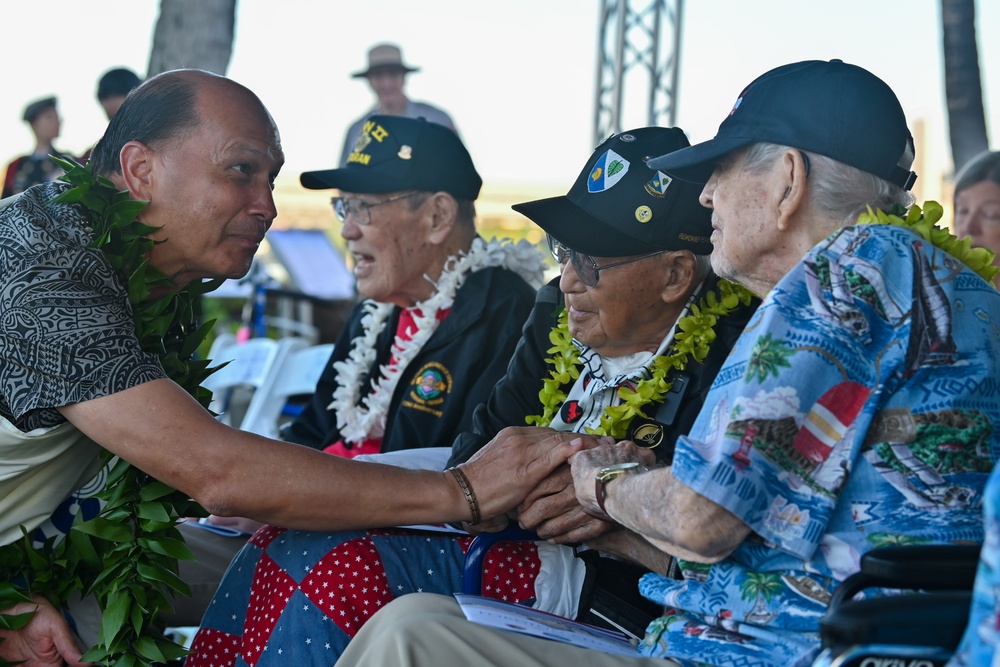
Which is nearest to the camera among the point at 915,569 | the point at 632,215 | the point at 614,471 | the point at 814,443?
the point at 915,569

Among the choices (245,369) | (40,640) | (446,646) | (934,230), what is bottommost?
(245,369)

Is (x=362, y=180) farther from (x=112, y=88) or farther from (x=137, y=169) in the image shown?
(x=112, y=88)

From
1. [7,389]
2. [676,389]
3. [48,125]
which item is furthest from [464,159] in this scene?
[48,125]

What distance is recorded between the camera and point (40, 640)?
2477mm

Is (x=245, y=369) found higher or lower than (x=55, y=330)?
lower

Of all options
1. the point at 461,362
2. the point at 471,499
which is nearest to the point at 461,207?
the point at 461,362

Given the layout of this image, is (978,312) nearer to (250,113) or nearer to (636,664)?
(636,664)

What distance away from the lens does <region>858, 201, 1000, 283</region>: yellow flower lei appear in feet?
6.34

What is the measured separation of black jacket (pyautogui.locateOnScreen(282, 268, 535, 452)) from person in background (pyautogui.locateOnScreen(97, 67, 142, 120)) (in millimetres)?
4279

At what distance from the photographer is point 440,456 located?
308 cm

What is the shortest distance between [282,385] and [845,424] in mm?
3992

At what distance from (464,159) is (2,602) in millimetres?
2439

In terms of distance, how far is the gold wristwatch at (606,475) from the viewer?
2107 millimetres

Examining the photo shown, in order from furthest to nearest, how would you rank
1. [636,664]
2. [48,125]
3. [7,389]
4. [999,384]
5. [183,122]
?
1. [48,125]
2. [183,122]
3. [7,389]
4. [636,664]
5. [999,384]
